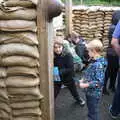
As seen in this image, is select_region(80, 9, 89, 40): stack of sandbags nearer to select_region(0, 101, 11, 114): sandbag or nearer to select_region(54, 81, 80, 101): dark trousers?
select_region(54, 81, 80, 101): dark trousers

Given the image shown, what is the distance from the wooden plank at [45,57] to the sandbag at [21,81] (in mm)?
128

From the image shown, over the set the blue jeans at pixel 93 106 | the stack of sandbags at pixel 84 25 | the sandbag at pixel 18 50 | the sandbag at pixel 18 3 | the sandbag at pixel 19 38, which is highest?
the sandbag at pixel 18 3

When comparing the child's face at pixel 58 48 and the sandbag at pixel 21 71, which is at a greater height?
the sandbag at pixel 21 71

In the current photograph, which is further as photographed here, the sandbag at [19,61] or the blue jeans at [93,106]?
the blue jeans at [93,106]

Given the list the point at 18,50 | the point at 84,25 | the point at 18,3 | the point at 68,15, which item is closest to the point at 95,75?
the point at 18,50

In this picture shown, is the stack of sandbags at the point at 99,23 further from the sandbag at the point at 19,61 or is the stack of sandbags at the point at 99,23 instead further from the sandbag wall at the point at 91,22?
the sandbag at the point at 19,61

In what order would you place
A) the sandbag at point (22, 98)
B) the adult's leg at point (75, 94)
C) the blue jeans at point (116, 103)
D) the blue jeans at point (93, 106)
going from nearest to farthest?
the sandbag at point (22, 98) < the blue jeans at point (93, 106) < the blue jeans at point (116, 103) < the adult's leg at point (75, 94)

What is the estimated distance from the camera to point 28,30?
418 centimetres

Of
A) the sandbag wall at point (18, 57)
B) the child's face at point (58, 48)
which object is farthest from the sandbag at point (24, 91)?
the child's face at point (58, 48)

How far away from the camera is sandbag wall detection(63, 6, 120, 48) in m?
10.5

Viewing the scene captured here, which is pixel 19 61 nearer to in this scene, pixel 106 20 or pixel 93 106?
pixel 93 106

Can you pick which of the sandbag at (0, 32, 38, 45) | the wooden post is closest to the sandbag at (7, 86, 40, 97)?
the sandbag at (0, 32, 38, 45)

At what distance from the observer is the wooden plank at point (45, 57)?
420 centimetres

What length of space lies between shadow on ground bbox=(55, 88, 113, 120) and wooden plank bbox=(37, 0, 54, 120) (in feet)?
4.41
